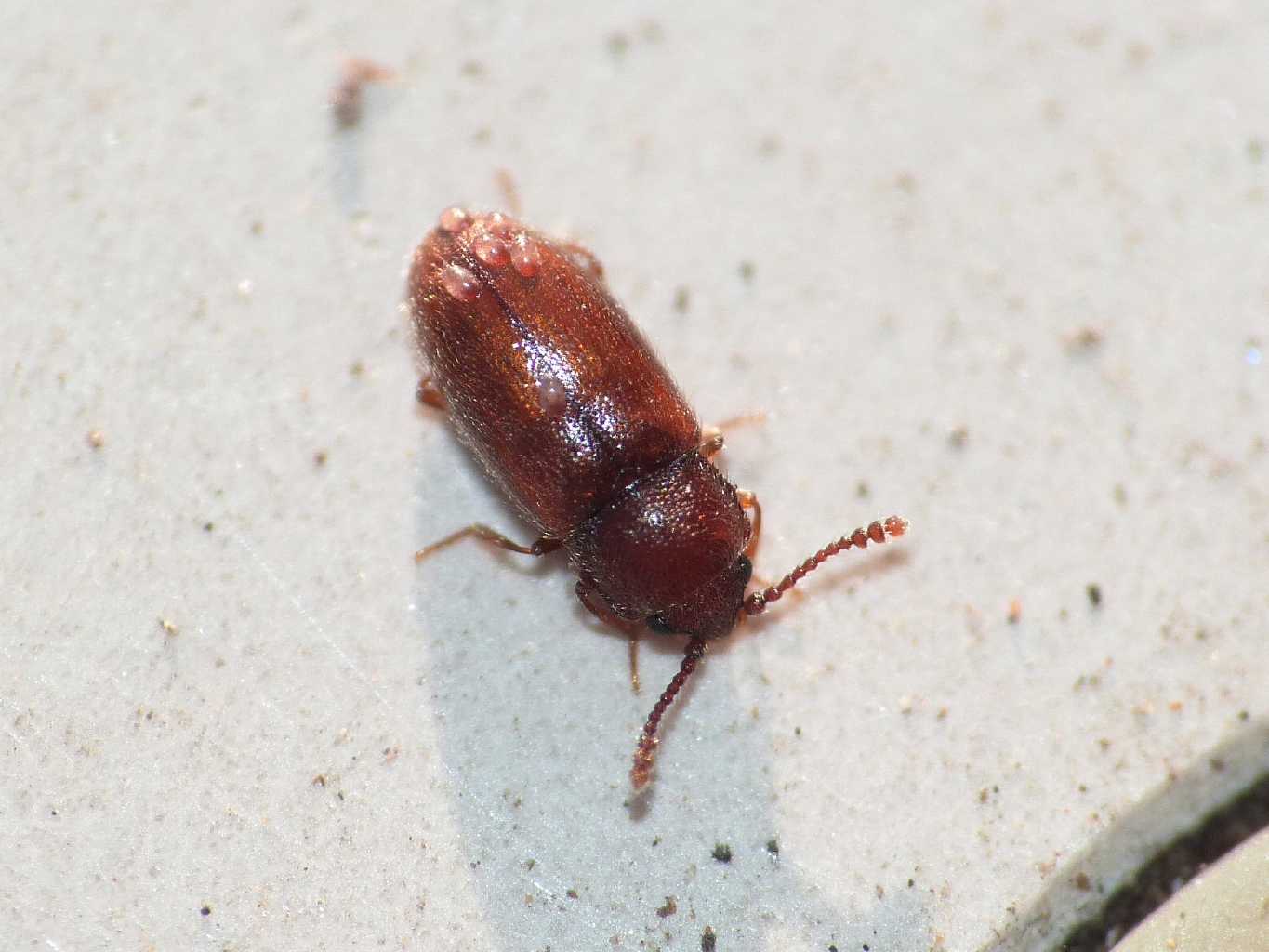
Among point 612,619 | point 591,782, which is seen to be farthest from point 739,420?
point 591,782

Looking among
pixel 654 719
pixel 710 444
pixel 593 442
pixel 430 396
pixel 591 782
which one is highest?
pixel 430 396

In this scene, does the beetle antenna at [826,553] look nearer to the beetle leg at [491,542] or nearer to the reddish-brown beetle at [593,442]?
the reddish-brown beetle at [593,442]

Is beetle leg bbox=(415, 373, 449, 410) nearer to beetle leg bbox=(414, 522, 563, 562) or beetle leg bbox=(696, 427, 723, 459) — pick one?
beetle leg bbox=(414, 522, 563, 562)

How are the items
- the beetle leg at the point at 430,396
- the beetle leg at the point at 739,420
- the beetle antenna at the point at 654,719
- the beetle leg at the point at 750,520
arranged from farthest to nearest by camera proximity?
the beetle leg at the point at 739,420 < the beetle leg at the point at 430,396 < the beetle leg at the point at 750,520 < the beetle antenna at the point at 654,719

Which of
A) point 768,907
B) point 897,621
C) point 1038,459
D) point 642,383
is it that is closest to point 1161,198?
point 1038,459

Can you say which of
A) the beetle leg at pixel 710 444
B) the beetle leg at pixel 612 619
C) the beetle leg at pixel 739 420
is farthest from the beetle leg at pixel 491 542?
the beetle leg at pixel 739 420

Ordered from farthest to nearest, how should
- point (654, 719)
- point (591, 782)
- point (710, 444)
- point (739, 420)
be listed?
1. point (739, 420)
2. point (710, 444)
3. point (591, 782)
4. point (654, 719)

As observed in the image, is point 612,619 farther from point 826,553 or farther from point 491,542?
point 826,553

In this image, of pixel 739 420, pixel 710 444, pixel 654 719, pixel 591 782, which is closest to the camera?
pixel 654 719
